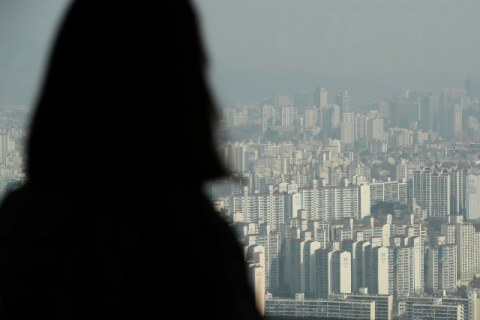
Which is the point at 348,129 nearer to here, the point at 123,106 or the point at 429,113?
the point at 429,113

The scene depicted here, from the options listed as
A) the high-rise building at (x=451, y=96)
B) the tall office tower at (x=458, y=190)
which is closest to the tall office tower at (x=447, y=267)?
the tall office tower at (x=458, y=190)

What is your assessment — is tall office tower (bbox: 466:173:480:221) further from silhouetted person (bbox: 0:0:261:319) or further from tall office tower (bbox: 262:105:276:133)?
silhouetted person (bbox: 0:0:261:319)

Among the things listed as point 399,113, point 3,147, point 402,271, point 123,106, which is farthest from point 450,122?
point 123,106

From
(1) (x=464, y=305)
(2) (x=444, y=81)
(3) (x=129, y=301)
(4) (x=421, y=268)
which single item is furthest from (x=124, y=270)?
(2) (x=444, y=81)

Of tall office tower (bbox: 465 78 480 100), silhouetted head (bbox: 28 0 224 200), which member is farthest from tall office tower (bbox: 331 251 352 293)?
silhouetted head (bbox: 28 0 224 200)

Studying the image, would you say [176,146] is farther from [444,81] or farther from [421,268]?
[444,81]
